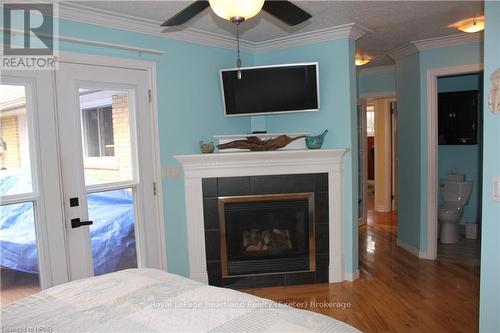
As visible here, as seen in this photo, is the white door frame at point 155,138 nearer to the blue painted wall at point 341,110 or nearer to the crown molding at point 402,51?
the blue painted wall at point 341,110

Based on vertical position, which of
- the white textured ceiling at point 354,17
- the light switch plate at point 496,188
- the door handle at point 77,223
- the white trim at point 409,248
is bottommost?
the white trim at point 409,248

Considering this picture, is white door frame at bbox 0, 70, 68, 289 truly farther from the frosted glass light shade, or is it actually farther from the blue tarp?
the frosted glass light shade

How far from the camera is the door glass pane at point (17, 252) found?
2.37 meters

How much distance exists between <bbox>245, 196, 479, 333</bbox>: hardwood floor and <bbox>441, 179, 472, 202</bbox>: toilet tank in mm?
1052

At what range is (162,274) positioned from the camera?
6.02 feet

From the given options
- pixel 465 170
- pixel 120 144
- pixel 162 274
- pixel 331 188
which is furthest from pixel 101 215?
pixel 465 170

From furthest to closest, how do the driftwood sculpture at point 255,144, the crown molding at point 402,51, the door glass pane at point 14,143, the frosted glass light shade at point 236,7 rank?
the crown molding at point 402,51
the driftwood sculpture at point 255,144
the door glass pane at point 14,143
the frosted glass light shade at point 236,7

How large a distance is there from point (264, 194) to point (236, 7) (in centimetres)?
217

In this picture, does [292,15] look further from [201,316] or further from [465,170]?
[465,170]

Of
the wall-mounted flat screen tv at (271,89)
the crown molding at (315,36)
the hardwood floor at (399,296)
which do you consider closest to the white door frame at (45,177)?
the wall-mounted flat screen tv at (271,89)

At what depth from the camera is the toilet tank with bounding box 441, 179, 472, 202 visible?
469 centimetres

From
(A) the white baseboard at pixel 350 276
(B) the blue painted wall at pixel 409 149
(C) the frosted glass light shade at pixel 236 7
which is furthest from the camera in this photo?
(B) the blue painted wall at pixel 409 149

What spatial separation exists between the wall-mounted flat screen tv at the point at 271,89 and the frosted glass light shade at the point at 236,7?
1945 mm

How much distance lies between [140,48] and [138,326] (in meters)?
2.30
